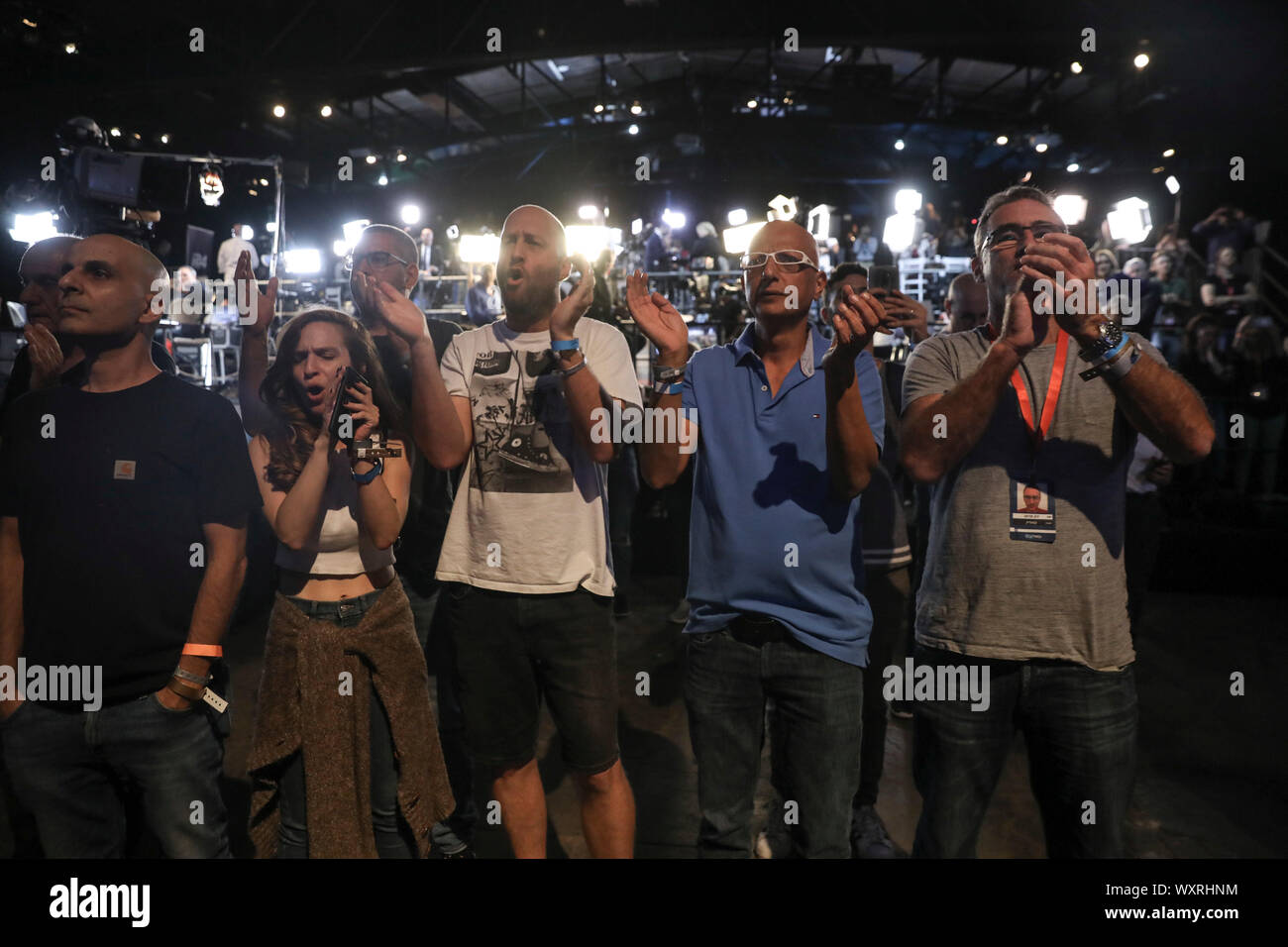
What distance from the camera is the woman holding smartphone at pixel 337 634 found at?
2.12 meters

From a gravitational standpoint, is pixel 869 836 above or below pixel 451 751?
below

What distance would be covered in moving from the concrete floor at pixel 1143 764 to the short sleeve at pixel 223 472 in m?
1.62

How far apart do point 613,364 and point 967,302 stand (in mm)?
1864

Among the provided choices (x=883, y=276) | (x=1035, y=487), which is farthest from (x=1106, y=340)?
(x=883, y=276)

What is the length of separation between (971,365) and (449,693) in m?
2.05

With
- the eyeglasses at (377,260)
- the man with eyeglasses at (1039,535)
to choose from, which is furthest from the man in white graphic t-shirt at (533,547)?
the man with eyeglasses at (1039,535)

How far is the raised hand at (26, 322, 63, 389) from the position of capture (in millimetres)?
2391

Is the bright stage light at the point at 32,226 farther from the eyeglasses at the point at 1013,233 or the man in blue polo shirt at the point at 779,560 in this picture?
the eyeglasses at the point at 1013,233

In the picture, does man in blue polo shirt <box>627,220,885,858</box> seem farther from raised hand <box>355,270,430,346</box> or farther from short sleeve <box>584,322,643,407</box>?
raised hand <box>355,270,430,346</box>

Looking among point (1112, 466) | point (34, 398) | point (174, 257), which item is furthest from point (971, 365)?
point (174, 257)

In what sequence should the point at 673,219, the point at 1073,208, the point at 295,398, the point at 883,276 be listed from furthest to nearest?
the point at 673,219
the point at 1073,208
the point at 883,276
the point at 295,398

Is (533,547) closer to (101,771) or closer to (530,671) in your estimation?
(530,671)

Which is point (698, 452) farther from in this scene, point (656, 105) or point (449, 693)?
point (656, 105)

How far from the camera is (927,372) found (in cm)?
201
